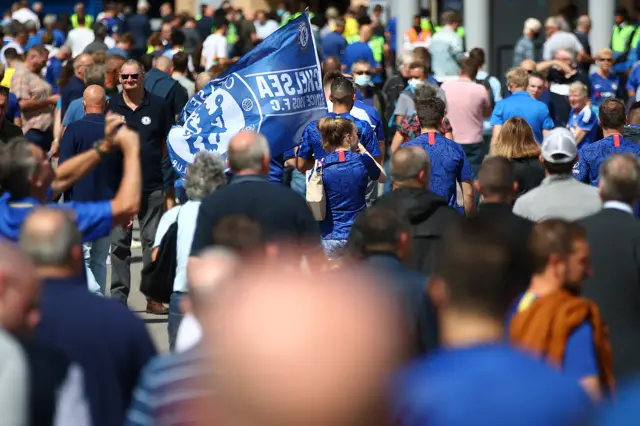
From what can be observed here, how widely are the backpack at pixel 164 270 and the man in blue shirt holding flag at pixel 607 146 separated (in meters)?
3.16

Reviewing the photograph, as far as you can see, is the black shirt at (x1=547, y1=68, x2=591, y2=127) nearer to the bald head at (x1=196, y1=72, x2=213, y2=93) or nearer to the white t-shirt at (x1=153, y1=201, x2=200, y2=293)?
the bald head at (x1=196, y1=72, x2=213, y2=93)

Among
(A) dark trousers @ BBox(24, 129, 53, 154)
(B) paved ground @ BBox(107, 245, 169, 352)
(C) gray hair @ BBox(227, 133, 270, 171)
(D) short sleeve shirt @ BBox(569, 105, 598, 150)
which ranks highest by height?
(C) gray hair @ BBox(227, 133, 270, 171)

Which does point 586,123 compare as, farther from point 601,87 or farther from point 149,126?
point 601,87

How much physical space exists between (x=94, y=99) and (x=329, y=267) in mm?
3177

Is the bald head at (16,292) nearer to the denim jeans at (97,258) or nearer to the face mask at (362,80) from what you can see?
the denim jeans at (97,258)

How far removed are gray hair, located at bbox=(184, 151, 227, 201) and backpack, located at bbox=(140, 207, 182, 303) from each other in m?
0.24

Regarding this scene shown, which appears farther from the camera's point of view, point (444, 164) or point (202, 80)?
point (202, 80)

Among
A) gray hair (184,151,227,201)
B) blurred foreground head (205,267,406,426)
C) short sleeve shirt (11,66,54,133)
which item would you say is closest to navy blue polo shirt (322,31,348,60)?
short sleeve shirt (11,66,54,133)

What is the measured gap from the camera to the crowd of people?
243cm

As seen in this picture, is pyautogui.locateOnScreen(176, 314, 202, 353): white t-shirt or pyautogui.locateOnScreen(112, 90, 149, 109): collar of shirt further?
pyautogui.locateOnScreen(112, 90, 149, 109): collar of shirt

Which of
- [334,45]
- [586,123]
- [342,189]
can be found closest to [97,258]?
[342,189]

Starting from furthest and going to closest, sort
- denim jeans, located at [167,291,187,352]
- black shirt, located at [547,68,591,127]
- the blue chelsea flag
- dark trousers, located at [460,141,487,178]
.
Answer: black shirt, located at [547,68,591,127]
dark trousers, located at [460,141,487,178]
the blue chelsea flag
denim jeans, located at [167,291,187,352]

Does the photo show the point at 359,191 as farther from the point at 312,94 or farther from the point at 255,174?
the point at 255,174

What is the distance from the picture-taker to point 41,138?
13.6 metres
